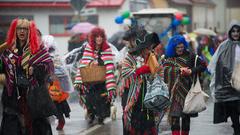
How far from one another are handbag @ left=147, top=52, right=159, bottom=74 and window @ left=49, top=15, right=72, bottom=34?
28.0 meters

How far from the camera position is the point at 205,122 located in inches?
535

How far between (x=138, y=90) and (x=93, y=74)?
3.92 meters

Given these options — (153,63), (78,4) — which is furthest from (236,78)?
(78,4)

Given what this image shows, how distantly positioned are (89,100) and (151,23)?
1471 centimetres

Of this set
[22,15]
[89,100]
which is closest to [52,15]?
[22,15]

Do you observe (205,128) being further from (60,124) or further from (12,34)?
(12,34)

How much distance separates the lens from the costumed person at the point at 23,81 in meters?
9.00

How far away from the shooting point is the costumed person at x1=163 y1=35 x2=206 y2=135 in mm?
10484

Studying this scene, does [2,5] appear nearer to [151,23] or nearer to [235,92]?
[151,23]

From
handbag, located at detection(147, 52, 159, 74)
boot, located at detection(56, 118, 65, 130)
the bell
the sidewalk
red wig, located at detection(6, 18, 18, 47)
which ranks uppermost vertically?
red wig, located at detection(6, 18, 18, 47)

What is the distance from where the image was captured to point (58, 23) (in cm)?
3684

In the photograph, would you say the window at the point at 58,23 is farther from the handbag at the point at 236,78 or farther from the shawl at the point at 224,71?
the handbag at the point at 236,78

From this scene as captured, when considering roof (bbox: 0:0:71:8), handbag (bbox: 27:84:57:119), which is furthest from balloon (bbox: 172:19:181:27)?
handbag (bbox: 27:84:57:119)

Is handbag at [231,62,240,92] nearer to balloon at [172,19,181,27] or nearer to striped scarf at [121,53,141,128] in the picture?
striped scarf at [121,53,141,128]
